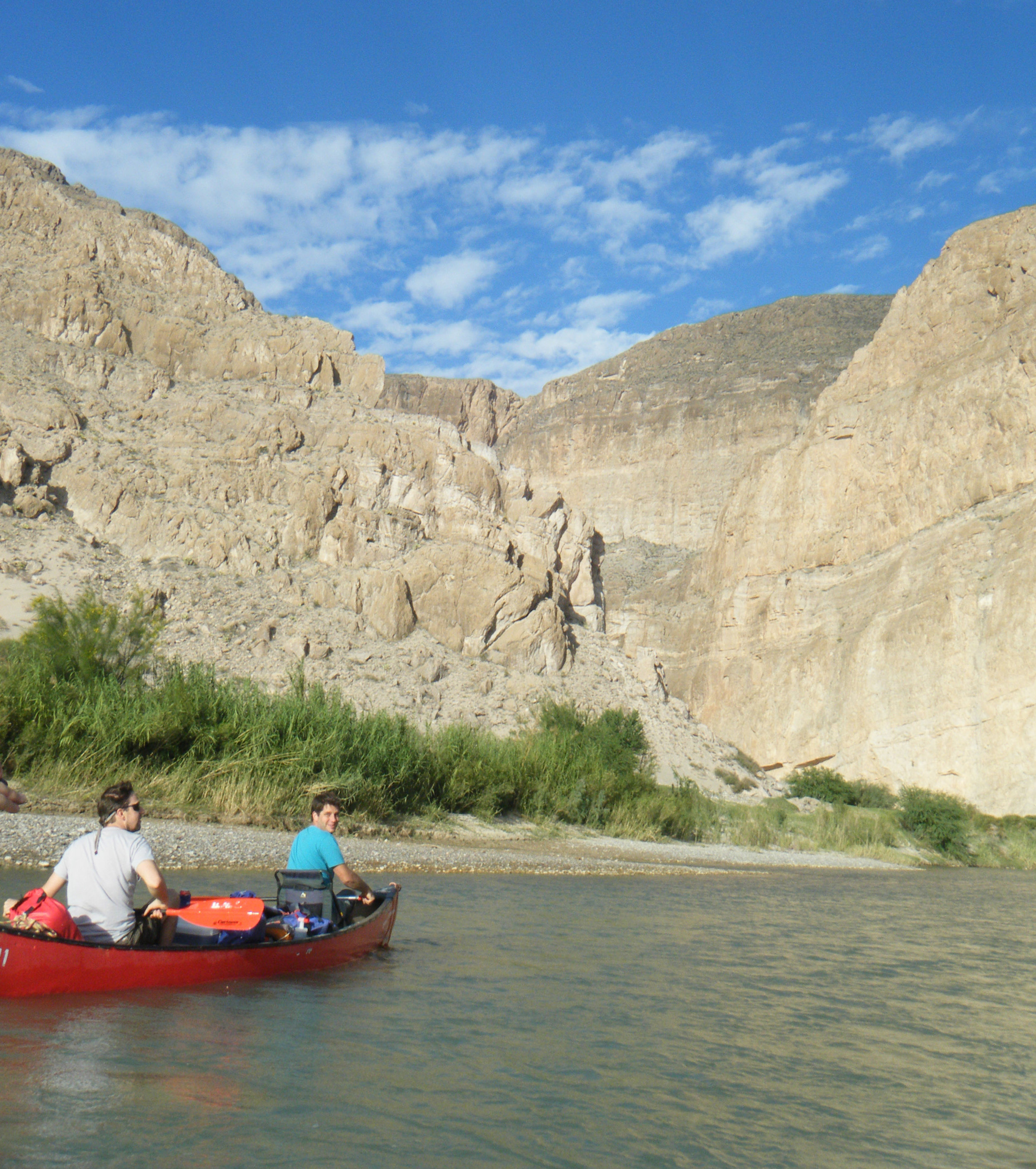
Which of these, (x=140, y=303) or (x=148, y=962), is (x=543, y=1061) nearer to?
(x=148, y=962)

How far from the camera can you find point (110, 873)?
250 inches

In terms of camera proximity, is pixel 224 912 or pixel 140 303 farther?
pixel 140 303

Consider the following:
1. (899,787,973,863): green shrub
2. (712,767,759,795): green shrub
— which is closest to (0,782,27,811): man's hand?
(899,787,973,863): green shrub

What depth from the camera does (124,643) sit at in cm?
2564

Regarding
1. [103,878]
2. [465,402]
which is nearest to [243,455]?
[103,878]

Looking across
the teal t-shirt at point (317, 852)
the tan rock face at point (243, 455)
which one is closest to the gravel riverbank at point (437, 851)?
the teal t-shirt at point (317, 852)

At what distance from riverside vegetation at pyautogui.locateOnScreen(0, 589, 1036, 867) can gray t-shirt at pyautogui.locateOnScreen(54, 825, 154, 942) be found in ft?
30.8

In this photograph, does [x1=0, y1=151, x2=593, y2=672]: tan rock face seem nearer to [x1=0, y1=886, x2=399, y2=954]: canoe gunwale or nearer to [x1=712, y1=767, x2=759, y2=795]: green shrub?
[x1=712, y1=767, x2=759, y2=795]: green shrub

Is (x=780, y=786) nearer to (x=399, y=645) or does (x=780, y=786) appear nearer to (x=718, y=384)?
(x=399, y=645)

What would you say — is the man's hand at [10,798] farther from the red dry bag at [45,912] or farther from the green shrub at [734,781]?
the green shrub at [734,781]

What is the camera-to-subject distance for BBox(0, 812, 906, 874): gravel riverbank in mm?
12414

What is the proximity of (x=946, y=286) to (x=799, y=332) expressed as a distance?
3804 centimetres

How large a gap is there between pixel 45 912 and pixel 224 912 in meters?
1.58

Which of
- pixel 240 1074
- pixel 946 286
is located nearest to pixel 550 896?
pixel 240 1074
